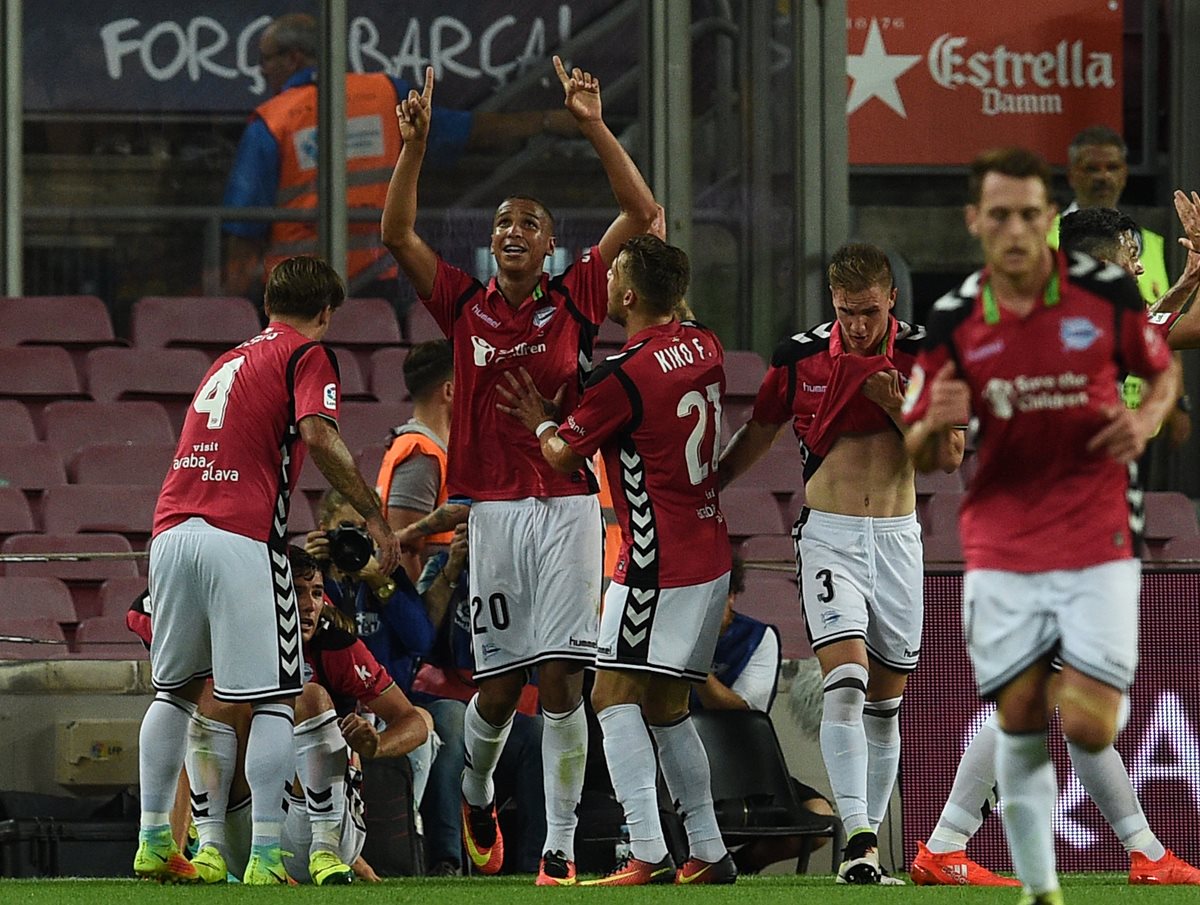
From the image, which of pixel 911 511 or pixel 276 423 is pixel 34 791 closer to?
pixel 276 423

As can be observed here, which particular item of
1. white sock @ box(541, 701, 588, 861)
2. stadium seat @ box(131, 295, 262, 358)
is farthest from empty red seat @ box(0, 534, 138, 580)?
stadium seat @ box(131, 295, 262, 358)

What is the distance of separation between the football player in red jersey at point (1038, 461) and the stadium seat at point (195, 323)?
7.59 m

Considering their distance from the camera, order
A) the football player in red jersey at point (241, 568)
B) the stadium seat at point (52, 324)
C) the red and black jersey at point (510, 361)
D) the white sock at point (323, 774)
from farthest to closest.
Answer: the stadium seat at point (52, 324)
the red and black jersey at point (510, 361)
the white sock at point (323, 774)
the football player in red jersey at point (241, 568)

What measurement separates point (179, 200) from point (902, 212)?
515cm

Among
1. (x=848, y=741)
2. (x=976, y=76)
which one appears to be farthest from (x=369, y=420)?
(x=976, y=76)

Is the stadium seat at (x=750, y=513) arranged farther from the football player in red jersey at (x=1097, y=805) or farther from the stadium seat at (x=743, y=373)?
the football player in red jersey at (x=1097, y=805)

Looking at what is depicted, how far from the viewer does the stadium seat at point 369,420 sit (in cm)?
1109

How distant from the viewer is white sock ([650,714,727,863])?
6.73 meters

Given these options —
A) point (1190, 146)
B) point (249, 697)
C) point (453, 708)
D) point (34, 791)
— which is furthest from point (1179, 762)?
point (1190, 146)

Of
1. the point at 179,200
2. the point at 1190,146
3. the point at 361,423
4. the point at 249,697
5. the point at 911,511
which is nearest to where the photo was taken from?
the point at 249,697

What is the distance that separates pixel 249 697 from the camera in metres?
6.52

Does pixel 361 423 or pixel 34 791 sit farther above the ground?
pixel 361 423

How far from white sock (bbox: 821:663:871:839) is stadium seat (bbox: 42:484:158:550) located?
14.9 feet

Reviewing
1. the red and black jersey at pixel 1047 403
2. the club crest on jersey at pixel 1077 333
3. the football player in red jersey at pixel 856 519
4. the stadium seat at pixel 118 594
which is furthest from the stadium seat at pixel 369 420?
the club crest on jersey at pixel 1077 333
